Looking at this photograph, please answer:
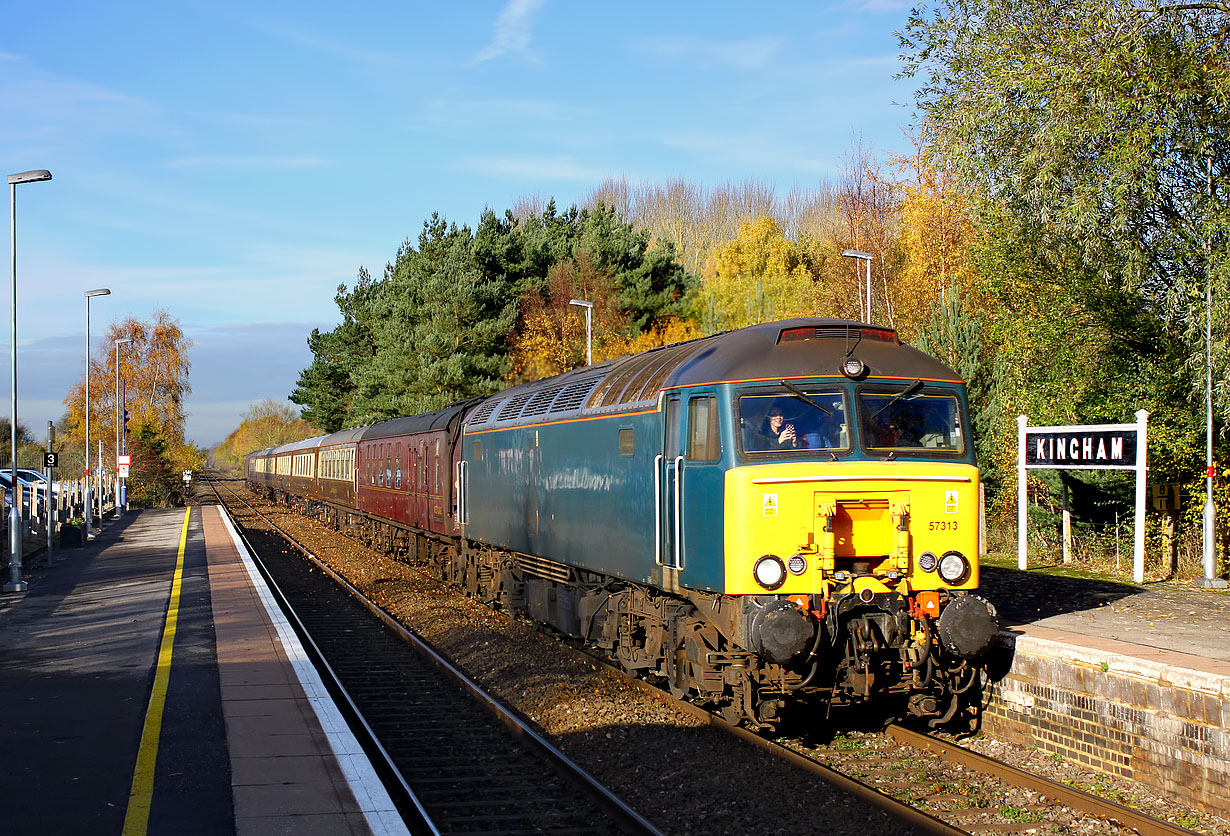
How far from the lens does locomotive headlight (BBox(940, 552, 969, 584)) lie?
863cm

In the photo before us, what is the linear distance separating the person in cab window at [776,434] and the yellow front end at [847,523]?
26cm

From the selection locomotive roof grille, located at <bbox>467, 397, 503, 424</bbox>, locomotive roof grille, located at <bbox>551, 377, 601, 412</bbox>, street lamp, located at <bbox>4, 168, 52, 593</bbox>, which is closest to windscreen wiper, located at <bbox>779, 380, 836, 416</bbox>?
locomotive roof grille, located at <bbox>551, 377, 601, 412</bbox>

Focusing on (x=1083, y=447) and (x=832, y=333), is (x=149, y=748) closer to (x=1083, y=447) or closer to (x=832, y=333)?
(x=832, y=333)

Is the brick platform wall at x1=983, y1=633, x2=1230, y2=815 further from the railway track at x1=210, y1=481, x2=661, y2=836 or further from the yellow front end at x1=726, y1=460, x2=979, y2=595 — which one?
the railway track at x1=210, y1=481, x2=661, y2=836

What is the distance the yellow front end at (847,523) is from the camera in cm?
838

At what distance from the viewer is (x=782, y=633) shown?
26.3ft

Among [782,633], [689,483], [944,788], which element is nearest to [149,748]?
[689,483]

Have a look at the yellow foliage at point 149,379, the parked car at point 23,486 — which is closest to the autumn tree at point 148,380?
the yellow foliage at point 149,379

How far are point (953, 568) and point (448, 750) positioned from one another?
4.59 m

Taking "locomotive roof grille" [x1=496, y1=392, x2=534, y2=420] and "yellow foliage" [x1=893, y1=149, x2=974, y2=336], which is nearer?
"locomotive roof grille" [x1=496, y1=392, x2=534, y2=420]

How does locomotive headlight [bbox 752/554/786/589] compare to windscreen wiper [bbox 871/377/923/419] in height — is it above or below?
below

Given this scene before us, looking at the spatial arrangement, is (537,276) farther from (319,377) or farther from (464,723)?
(464,723)

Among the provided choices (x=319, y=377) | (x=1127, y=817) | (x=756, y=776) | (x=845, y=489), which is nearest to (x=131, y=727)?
(x=756, y=776)

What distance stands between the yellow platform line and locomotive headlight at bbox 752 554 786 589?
15.0 ft
